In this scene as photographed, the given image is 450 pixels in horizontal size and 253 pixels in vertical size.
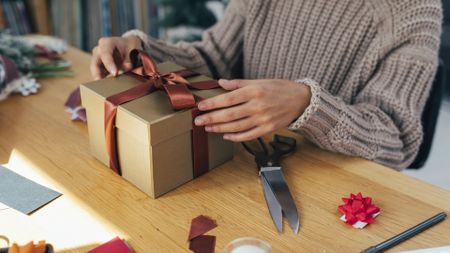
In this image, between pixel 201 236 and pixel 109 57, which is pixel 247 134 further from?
pixel 109 57

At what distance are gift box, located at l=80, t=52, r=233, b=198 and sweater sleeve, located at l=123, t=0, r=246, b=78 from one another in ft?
1.08

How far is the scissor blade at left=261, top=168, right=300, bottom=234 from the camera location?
2.46 feet

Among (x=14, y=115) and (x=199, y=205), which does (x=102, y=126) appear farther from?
(x=14, y=115)

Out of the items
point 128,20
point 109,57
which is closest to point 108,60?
point 109,57

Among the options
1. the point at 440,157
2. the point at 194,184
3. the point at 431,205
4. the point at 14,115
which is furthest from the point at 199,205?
the point at 440,157

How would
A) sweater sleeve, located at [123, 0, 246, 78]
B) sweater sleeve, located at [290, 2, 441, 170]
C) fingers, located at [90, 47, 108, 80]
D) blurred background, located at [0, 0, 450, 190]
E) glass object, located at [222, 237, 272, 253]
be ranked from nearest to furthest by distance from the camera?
glass object, located at [222, 237, 272, 253], sweater sleeve, located at [290, 2, 441, 170], fingers, located at [90, 47, 108, 80], sweater sleeve, located at [123, 0, 246, 78], blurred background, located at [0, 0, 450, 190]

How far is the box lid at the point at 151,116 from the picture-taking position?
75cm

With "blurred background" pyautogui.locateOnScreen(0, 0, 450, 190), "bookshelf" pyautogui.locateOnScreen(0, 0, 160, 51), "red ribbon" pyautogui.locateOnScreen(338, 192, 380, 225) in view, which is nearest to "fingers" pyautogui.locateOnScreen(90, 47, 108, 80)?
"red ribbon" pyautogui.locateOnScreen(338, 192, 380, 225)

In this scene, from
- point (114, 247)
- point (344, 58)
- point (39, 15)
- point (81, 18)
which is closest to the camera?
point (114, 247)

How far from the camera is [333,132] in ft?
2.95

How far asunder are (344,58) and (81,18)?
1.86 metres

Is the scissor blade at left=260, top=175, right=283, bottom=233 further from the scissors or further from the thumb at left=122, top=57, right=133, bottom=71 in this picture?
the thumb at left=122, top=57, right=133, bottom=71

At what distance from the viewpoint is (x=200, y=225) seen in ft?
2.43

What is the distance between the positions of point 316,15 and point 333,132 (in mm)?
386
